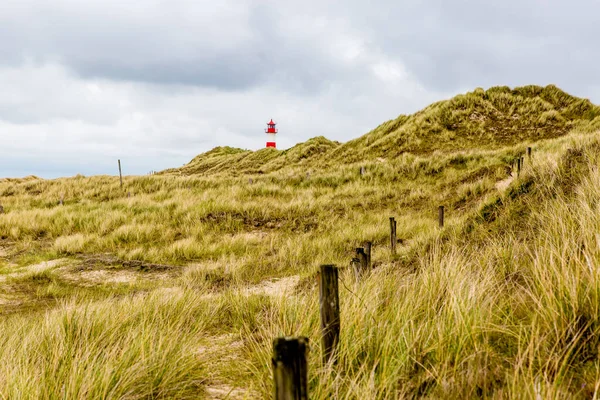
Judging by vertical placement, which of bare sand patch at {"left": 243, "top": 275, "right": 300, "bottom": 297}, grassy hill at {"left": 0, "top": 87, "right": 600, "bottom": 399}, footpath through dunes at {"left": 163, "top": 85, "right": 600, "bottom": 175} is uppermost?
footpath through dunes at {"left": 163, "top": 85, "right": 600, "bottom": 175}

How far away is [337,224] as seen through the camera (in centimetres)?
1303

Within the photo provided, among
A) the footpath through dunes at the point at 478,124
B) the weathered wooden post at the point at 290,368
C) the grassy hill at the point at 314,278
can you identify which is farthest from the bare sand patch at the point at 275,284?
the footpath through dunes at the point at 478,124

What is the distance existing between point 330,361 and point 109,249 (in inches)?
469

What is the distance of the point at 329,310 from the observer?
2277mm

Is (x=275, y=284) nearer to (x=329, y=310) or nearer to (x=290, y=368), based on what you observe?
(x=329, y=310)

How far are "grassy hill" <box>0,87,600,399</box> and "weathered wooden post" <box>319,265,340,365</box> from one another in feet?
0.37

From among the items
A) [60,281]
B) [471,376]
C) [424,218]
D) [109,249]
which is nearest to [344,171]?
[424,218]

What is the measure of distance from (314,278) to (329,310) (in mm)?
4756

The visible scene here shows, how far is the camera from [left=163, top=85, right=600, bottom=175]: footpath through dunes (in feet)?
82.5

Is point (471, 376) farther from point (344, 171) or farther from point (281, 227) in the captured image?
point (344, 171)

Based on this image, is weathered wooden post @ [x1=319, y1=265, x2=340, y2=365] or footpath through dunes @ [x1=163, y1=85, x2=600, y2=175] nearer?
weathered wooden post @ [x1=319, y1=265, x2=340, y2=365]

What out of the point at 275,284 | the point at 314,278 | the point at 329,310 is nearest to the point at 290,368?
the point at 329,310

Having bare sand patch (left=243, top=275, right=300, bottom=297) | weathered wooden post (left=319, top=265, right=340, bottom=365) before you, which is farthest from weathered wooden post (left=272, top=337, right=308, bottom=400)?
bare sand patch (left=243, top=275, right=300, bottom=297)

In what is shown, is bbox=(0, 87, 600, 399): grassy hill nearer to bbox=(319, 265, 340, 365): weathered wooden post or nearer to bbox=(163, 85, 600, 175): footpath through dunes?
bbox=(319, 265, 340, 365): weathered wooden post
